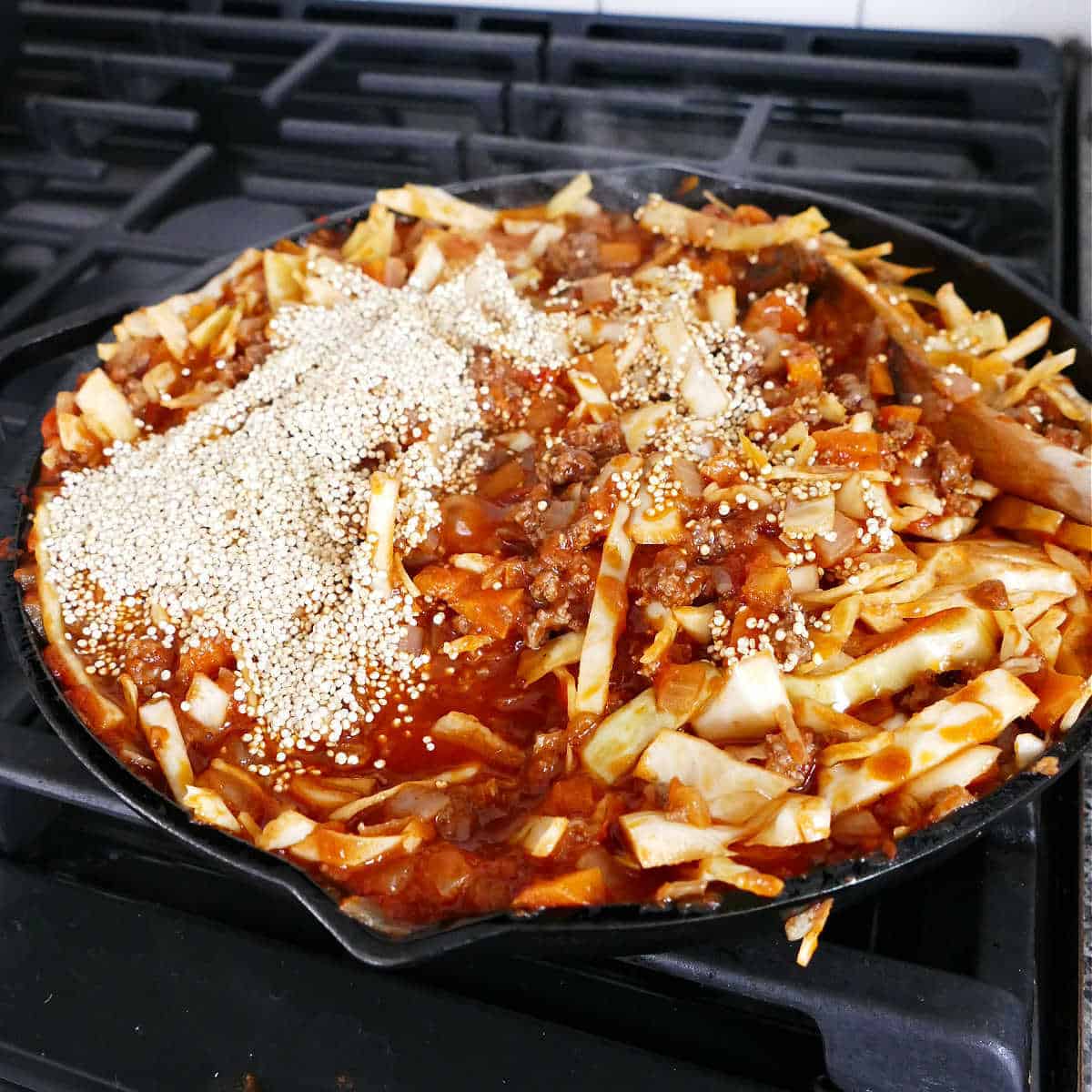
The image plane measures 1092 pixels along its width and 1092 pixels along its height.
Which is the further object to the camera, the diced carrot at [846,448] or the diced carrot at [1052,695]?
the diced carrot at [846,448]

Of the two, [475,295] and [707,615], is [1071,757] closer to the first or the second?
[707,615]

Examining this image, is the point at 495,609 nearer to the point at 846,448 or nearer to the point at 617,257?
the point at 846,448

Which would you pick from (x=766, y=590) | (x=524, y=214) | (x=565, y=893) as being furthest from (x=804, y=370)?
(x=565, y=893)

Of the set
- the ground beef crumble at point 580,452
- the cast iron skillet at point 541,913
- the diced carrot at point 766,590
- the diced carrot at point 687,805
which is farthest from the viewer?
the ground beef crumble at point 580,452

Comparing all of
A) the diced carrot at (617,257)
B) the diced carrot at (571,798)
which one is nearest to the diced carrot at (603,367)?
the diced carrot at (617,257)

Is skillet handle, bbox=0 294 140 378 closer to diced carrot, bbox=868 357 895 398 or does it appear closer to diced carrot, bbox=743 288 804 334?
diced carrot, bbox=743 288 804 334

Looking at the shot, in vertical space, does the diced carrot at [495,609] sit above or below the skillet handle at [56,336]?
below

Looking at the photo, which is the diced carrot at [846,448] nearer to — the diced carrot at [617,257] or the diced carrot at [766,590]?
the diced carrot at [766,590]
